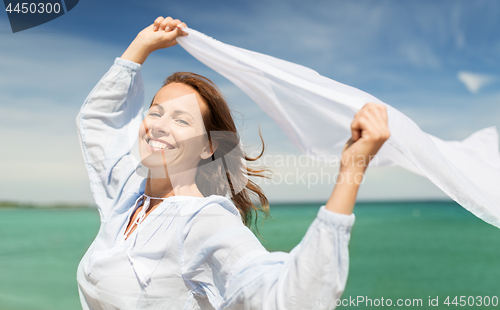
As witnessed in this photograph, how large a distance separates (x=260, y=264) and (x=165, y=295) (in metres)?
0.52

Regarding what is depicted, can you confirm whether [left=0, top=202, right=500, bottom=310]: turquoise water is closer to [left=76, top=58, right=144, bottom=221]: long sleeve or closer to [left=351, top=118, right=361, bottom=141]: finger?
[left=76, top=58, right=144, bottom=221]: long sleeve

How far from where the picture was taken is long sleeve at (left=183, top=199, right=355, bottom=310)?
2.88ft

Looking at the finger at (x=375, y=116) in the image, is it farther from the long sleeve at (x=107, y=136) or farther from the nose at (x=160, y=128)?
the long sleeve at (x=107, y=136)

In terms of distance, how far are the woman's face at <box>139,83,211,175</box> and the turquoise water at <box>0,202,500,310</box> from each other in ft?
7.60

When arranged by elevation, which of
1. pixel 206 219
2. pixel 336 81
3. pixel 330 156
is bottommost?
pixel 206 219


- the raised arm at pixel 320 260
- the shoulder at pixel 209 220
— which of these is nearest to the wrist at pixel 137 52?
the shoulder at pixel 209 220

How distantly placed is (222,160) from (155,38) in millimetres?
734

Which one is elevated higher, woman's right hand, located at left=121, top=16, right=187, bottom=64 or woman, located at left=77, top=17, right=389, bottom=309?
woman's right hand, located at left=121, top=16, right=187, bottom=64

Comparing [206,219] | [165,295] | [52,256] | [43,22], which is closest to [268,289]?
[206,219]

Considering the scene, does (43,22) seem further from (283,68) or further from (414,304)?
(414,304)

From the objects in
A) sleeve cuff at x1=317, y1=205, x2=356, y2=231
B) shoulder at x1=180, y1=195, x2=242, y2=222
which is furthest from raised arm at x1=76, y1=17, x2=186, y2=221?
sleeve cuff at x1=317, y1=205, x2=356, y2=231

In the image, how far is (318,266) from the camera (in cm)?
87

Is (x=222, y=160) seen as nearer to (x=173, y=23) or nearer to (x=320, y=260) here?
(x=173, y=23)

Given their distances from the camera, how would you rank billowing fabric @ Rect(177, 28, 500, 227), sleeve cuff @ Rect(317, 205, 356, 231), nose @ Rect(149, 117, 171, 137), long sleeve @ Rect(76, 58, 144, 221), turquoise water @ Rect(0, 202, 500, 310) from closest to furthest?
sleeve cuff @ Rect(317, 205, 356, 231) → billowing fabric @ Rect(177, 28, 500, 227) → nose @ Rect(149, 117, 171, 137) → long sleeve @ Rect(76, 58, 144, 221) → turquoise water @ Rect(0, 202, 500, 310)
